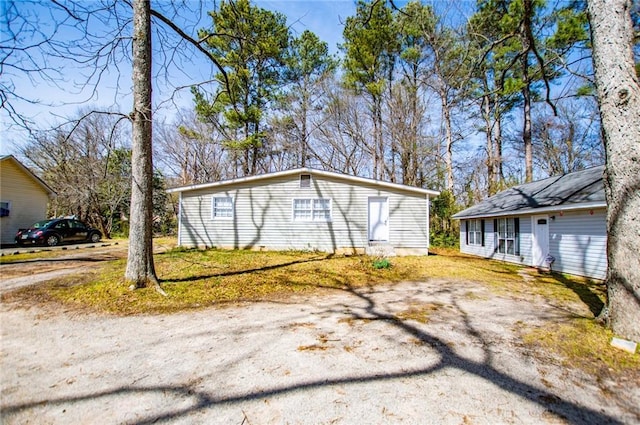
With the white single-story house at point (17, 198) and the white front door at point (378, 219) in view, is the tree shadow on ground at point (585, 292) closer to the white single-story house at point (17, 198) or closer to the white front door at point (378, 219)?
the white front door at point (378, 219)

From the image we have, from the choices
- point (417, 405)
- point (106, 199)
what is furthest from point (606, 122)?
point (106, 199)

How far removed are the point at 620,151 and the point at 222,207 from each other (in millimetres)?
11699

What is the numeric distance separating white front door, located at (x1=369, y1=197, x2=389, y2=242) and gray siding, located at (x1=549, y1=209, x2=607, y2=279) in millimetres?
5439

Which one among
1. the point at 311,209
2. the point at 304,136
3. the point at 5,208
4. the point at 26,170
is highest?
the point at 304,136

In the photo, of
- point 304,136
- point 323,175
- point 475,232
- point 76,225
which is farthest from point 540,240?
point 76,225

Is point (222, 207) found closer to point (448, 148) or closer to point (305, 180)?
point (305, 180)

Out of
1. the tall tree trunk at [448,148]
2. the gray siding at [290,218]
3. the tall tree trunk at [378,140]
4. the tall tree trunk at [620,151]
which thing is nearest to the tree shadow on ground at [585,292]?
the tall tree trunk at [620,151]

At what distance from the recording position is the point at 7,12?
3.32 m

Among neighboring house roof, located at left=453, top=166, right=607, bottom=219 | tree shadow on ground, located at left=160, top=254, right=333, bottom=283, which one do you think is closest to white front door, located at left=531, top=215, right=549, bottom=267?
neighboring house roof, located at left=453, top=166, right=607, bottom=219

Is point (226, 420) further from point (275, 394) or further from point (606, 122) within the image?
point (606, 122)

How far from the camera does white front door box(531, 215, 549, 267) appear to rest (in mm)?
9219

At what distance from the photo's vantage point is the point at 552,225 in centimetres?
898

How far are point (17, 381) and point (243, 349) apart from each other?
1964mm

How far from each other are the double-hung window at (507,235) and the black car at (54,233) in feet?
67.2
